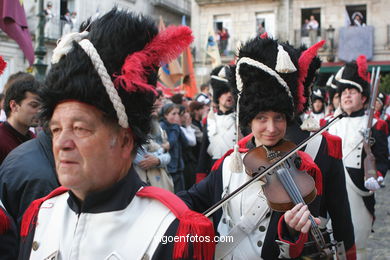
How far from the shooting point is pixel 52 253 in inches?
70.9

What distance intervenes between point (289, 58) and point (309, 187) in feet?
2.91

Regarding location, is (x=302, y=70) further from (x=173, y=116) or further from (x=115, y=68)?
(x=173, y=116)

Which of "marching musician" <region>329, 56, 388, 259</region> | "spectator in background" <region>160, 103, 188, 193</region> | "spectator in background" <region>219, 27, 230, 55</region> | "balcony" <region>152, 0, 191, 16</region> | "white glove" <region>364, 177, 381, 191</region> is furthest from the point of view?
"balcony" <region>152, 0, 191, 16</region>

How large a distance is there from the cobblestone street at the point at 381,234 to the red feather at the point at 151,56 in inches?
173

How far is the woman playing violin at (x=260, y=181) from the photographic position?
7.86ft

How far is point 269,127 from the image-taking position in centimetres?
276

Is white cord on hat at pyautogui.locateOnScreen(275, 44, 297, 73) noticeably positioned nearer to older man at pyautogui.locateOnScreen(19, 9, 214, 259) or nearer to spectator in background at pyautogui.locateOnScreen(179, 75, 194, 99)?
older man at pyautogui.locateOnScreen(19, 9, 214, 259)

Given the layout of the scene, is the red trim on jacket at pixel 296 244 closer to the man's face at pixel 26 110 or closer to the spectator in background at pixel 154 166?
the man's face at pixel 26 110

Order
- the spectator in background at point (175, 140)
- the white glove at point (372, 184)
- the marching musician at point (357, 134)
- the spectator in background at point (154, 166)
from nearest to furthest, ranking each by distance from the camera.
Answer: the white glove at point (372, 184) → the marching musician at point (357, 134) → the spectator in background at point (154, 166) → the spectator in background at point (175, 140)

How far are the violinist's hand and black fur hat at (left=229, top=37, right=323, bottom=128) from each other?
2.59ft

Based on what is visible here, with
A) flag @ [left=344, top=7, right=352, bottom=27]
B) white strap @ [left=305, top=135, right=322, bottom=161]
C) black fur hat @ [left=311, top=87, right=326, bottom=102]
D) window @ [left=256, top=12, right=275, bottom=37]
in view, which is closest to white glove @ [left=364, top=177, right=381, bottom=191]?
white strap @ [left=305, top=135, right=322, bottom=161]

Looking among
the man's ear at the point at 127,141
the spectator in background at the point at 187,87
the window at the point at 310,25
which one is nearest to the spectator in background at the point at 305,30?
the window at the point at 310,25

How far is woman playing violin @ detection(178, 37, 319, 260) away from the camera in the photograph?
7.86ft

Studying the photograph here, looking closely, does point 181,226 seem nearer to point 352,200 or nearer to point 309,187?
point 309,187
